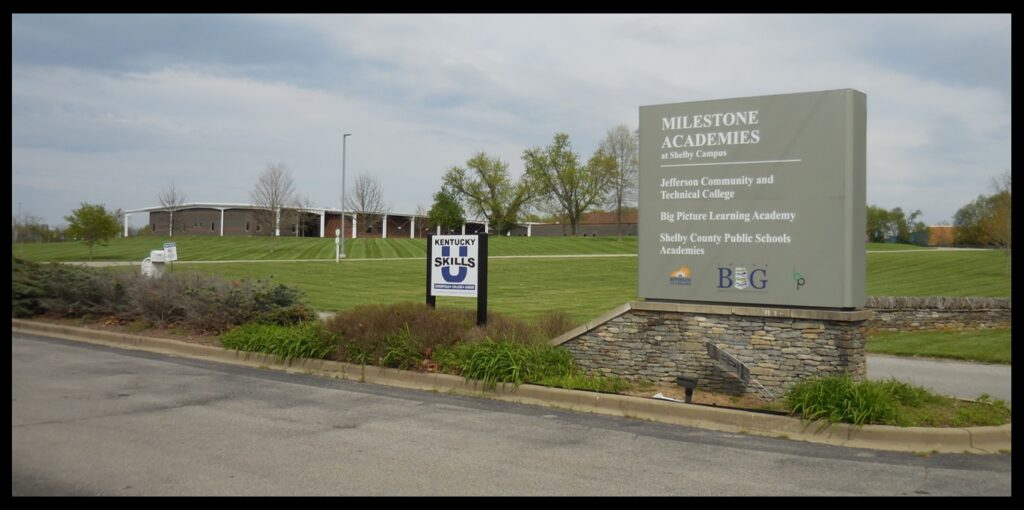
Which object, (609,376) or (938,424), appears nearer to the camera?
(938,424)

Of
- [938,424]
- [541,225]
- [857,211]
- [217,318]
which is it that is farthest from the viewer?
[541,225]

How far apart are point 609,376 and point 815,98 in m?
4.09

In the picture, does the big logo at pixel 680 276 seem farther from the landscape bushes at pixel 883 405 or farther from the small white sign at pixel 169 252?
the small white sign at pixel 169 252

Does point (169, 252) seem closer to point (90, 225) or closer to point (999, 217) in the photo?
point (90, 225)

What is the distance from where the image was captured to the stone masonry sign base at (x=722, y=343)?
9195 millimetres

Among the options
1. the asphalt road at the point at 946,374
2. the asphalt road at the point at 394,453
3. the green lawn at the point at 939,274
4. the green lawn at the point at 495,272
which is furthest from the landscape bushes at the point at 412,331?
the green lawn at the point at 939,274

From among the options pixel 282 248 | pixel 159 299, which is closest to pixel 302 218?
pixel 282 248

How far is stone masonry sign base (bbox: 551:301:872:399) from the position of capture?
9195 mm

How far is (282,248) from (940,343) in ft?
108

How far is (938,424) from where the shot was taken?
7762mm

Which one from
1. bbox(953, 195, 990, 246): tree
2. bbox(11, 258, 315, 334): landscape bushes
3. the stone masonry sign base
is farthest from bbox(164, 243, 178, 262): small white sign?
bbox(953, 195, 990, 246): tree
